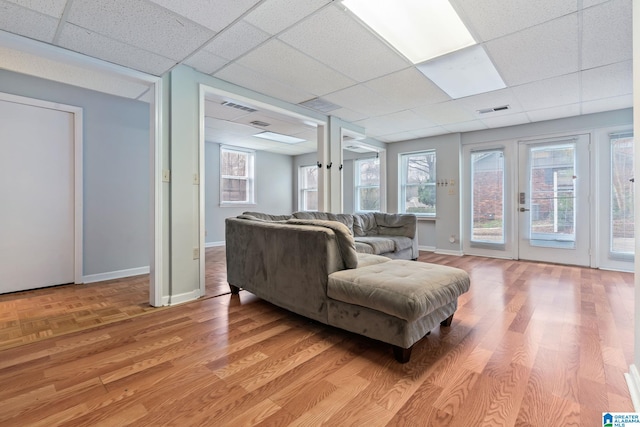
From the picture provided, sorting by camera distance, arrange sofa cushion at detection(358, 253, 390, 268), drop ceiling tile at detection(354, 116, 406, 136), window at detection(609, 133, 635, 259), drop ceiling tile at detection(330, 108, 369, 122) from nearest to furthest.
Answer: sofa cushion at detection(358, 253, 390, 268) → window at detection(609, 133, 635, 259) → drop ceiling tile at detection(330, 108, 369, 122) → drop ceiling tile at detection(354, 116, 406, 136)

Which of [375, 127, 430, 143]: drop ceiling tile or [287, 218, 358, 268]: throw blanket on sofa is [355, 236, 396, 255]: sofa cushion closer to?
[287, 218, 358, 268]: throw blanket on sofa

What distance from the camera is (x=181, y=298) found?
291 cm

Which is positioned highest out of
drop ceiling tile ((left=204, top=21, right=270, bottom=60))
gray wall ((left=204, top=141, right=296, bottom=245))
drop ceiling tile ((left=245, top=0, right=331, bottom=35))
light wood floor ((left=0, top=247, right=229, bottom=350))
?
drop ceiling tile ((left=204, top=21, right=270, bottom=60))

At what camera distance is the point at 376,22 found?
2.25 meters

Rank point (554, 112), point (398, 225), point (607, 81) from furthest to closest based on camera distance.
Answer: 1. point (398, 225)
2. point (554, 112)
3. point (607, 81)

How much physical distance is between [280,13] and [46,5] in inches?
58.6

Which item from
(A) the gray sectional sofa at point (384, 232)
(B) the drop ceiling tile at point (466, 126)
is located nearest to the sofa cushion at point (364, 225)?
(A) the gray sectional sofa at point (384, 232)

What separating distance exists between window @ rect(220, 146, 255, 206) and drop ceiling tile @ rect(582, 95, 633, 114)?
6.31 m

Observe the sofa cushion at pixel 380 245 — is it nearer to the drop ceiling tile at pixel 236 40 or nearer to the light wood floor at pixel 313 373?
the light wood floor at pixel 313 373

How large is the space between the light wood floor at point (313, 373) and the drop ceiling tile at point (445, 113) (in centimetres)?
277

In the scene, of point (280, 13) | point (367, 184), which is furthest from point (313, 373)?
point (367, 184)

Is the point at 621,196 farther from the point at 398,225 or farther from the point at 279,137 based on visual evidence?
the point at 279,137

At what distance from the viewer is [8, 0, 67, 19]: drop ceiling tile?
187 cm

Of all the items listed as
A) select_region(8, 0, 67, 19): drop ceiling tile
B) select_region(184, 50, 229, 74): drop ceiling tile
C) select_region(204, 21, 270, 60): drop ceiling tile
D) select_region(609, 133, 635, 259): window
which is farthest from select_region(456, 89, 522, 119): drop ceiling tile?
select_region(8, 0, 67, 19): drop ceiling tile
